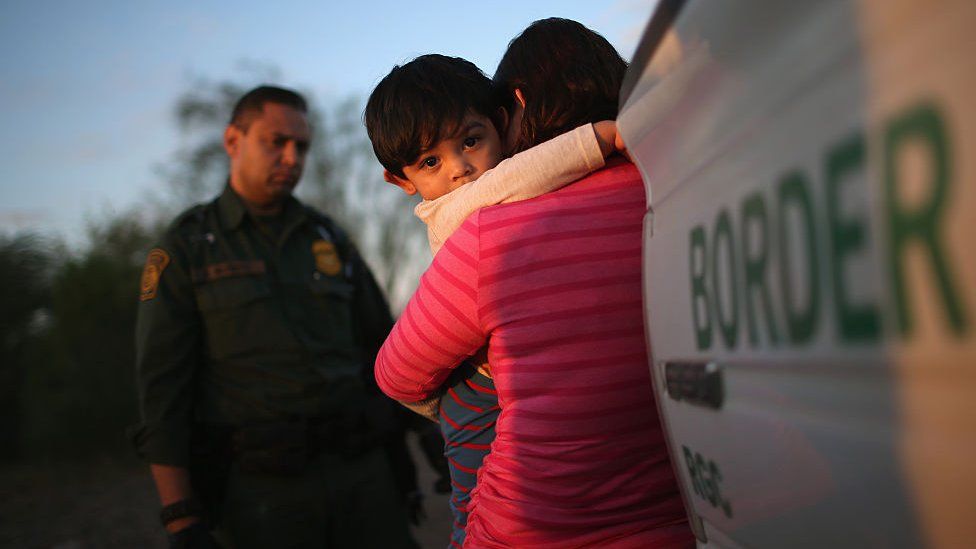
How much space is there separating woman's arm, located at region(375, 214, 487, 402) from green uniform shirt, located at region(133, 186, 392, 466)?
63.1 inches

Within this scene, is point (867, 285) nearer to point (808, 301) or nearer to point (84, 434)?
point (808, 301)

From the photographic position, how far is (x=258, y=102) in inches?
142

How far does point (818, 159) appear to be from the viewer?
29.5 inches

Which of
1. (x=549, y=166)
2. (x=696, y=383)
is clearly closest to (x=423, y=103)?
(x=549, y=166)

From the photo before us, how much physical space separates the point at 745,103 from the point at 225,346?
8.45 feet

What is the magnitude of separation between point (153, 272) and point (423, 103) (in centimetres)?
176

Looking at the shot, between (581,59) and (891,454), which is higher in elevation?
(581,59)

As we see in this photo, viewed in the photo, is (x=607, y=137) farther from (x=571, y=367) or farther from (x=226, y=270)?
(x=226, y=270)

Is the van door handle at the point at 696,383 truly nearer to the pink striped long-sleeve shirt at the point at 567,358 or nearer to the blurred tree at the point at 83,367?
the pink striped long-sleeve shirt at the point at 567,358

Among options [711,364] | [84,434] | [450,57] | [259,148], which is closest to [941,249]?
[711,364]

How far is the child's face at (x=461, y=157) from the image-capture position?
5.96 feet

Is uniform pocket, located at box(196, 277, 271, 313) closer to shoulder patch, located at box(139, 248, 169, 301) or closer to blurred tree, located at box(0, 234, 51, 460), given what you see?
shoulder patch, located at box(139, 248, 169, 301)

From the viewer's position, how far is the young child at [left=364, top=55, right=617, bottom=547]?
65.6 inches

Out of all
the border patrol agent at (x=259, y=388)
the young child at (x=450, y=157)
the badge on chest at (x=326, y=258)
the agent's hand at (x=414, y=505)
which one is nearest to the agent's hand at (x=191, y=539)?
the border patrol agent at (x=259, y=388)
